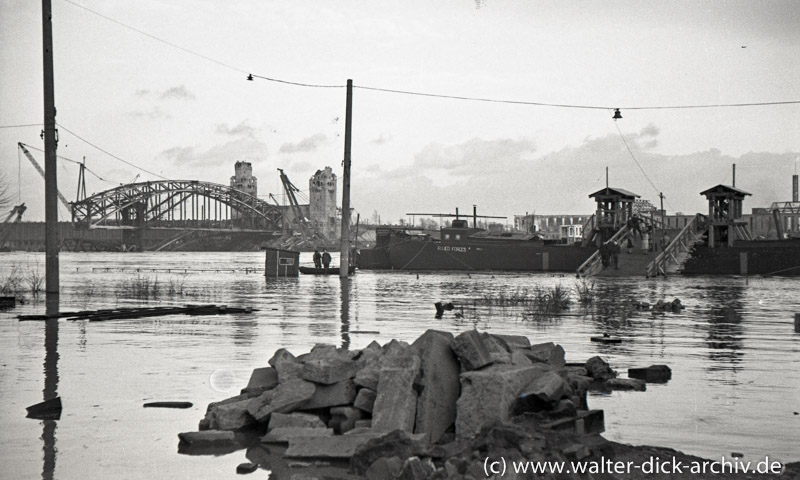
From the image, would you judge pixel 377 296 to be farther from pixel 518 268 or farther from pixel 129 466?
pixel 518 268

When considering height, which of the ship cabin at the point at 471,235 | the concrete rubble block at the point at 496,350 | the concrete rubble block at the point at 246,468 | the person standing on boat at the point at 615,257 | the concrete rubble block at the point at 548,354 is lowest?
the concrete rubble block at the point at 246,468

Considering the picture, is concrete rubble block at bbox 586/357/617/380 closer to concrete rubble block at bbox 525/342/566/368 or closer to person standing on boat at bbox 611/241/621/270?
concrete rubble block at bbox 525/342/566/368

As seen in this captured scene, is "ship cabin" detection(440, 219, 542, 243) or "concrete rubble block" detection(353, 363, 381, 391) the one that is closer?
"concrete rubble block" detection(353, 363, 381, 391)

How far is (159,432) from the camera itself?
682cm

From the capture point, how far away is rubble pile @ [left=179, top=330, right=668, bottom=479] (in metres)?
5.66

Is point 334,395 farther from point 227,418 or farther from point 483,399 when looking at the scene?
point 483,399

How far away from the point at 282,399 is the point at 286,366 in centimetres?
74

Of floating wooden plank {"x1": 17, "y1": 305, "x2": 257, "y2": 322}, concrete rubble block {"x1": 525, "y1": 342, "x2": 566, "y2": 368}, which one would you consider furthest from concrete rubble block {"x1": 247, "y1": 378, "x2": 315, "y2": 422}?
floating wooden plank {"x1": 17, "y1": 305, "x2": 257, "y2": 322}

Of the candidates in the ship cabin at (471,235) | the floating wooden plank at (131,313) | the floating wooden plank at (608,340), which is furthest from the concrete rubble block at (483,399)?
the ship cabin at (471,235)

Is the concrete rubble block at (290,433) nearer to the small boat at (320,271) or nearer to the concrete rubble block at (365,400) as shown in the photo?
the concrete rubble block at (365,400)

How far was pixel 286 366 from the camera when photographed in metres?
7.80

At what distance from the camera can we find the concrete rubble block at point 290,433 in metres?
6.51

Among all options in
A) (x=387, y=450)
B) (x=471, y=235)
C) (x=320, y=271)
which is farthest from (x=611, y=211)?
(x=387, y=450)

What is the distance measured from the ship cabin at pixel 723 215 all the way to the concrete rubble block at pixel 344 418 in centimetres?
5311
